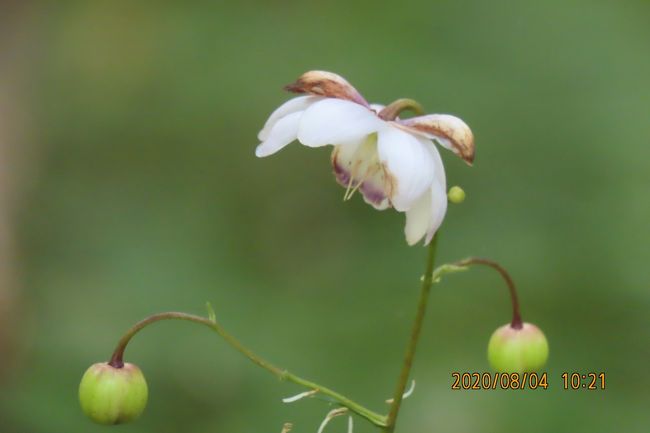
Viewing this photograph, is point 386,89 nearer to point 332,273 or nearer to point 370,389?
point 332,273

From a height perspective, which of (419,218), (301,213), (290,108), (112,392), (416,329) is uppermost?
(301,213)

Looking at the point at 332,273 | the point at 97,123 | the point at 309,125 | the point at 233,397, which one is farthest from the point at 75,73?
the point at 309,125

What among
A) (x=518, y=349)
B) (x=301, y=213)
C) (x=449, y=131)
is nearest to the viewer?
(x=449, y=131)

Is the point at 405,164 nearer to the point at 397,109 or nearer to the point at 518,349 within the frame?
the point at 397,109

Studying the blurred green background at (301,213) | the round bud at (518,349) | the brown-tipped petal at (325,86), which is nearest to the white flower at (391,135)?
the brown-tipped petal at (325,86)

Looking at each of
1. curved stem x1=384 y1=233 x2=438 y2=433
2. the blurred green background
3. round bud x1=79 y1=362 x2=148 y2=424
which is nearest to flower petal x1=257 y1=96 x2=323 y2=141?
curved stem x1=384 y1=233 x2=438 y2=433

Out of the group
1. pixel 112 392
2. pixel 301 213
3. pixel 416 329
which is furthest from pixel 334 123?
pixel 301 213
